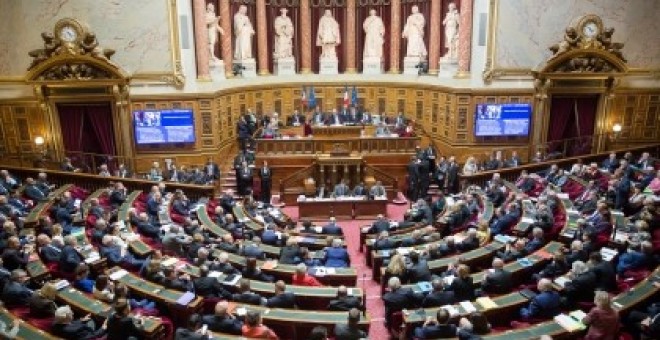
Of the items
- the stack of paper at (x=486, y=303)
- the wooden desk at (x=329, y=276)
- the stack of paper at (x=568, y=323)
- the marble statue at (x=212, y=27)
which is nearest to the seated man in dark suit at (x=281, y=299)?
the wooden desk at (x=329, y=276)

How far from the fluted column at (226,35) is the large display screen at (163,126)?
10.2 feet

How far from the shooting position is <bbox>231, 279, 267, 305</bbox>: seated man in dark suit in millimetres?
8252

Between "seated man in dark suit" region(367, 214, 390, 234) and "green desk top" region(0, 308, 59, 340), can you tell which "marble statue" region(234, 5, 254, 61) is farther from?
"green desk top" region(0, 308, 59, 340)

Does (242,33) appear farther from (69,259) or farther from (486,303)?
(486,303)

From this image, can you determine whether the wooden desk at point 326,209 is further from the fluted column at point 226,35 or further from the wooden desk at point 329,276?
the fluted column at point 226,35

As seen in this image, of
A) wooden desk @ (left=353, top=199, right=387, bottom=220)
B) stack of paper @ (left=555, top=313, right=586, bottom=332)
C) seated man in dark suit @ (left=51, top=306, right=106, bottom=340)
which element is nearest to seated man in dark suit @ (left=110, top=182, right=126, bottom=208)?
wooden desk @ (left=353, top=199, right=387, bottom=220)

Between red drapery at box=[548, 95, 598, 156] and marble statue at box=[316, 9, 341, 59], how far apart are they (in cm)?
855

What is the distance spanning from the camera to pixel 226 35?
19.5m

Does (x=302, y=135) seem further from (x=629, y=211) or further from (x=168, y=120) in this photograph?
(x=629, y=211)

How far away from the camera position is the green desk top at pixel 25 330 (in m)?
6.73

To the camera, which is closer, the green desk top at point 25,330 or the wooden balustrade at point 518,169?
the green desk top at point 25,330

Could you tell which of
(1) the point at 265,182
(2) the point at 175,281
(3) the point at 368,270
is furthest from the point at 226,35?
(2) the point at 175,281

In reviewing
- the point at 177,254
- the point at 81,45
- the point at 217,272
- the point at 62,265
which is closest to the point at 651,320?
the point at 217,272

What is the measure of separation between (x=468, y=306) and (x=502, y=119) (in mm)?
11113
